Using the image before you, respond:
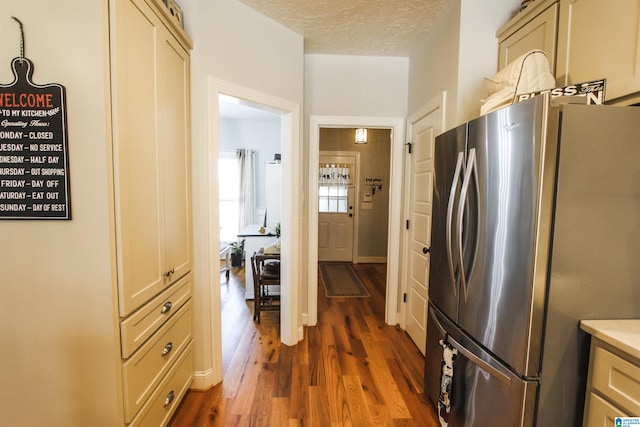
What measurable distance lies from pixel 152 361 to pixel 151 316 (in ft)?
0.73

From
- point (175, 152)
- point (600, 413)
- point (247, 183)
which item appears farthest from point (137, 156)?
point (247, 183)

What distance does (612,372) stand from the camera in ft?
2.99

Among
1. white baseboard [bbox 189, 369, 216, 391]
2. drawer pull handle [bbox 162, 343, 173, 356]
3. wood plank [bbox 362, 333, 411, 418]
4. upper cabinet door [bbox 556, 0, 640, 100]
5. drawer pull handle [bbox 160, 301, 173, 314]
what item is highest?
upper cabinet door [bbox 556, 0, 640, 100]

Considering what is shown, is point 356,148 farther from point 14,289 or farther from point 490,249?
point 14,289

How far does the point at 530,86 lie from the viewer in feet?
4.01

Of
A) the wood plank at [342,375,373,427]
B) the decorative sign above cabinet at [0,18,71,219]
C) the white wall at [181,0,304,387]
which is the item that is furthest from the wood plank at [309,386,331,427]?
the decorative sign above cabinet at [0,18,71,219]

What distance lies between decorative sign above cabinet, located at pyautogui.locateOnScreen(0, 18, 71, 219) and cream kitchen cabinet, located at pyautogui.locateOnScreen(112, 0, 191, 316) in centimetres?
17

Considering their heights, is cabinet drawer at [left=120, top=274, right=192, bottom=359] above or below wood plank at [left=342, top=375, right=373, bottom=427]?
above

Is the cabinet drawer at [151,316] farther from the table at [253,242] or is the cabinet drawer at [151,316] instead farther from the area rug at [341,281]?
the area rug at [341,281]

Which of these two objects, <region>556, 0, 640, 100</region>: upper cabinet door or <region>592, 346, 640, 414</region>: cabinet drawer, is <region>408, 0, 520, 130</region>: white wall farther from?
<region>592, 346, 640, 414</region>: cabinet drawer

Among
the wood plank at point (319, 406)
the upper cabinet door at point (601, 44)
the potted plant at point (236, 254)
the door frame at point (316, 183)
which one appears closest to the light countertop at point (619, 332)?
the upper cabinet door at point (601, 44)

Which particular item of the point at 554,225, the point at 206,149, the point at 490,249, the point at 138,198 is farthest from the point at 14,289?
the point at 554,225

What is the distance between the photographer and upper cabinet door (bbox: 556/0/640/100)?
1.03 meters

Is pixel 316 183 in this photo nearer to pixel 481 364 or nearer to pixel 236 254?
pixel 481 364
